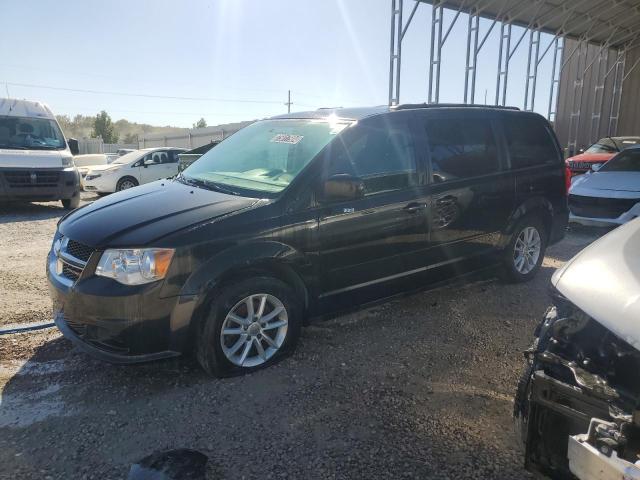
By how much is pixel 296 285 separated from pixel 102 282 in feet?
4.19

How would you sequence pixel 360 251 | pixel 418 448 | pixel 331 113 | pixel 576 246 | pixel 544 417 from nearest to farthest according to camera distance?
pixel 544 417, pixel 418 448, pixel 360 251, pixel 331 113, pixel 576 246

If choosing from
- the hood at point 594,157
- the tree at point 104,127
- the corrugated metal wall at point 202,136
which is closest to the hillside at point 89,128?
the tree at point 104,127

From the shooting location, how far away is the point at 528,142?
208 inches

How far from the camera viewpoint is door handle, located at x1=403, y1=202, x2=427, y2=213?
4023 mm

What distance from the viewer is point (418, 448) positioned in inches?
104

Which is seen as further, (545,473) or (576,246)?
(576,246)

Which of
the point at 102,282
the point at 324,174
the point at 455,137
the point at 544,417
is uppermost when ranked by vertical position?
the point at 455,137

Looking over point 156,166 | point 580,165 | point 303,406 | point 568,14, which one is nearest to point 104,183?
point 156,166

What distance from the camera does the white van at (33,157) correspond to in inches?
376

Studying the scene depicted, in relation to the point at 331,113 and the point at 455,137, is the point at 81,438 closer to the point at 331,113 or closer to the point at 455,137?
the point at 331,113

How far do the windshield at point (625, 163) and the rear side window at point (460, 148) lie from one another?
199 inches

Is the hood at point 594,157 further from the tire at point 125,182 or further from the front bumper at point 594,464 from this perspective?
the front bumper at point 594,464

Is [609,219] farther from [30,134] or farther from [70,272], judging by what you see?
[30,134]

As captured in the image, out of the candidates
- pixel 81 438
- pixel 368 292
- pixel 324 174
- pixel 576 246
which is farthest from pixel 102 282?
pixel 576 246
